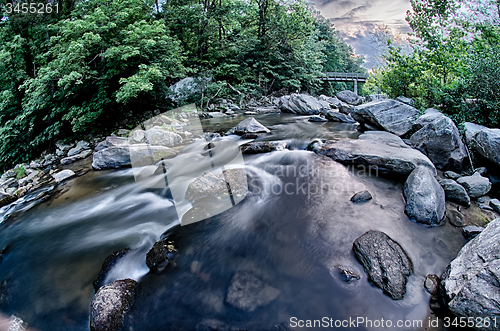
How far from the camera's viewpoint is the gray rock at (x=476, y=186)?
438cm

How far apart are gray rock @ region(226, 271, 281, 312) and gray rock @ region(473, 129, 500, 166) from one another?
541 cm

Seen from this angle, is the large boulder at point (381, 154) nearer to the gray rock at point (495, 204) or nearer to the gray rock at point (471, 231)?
the gray rock at point (495, 204)

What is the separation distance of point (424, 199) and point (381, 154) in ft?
4.97

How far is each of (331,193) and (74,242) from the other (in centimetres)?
484

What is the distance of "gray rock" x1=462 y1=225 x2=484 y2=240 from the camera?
3467 mm

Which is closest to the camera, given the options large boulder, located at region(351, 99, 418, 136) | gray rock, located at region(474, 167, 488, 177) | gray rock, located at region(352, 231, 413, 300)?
gray rock, located at region(352, 231, 413, 300)

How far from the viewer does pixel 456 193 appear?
4.27m

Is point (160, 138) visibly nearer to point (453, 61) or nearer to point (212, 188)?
point (212, 188)

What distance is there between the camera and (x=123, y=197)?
5.38 metres

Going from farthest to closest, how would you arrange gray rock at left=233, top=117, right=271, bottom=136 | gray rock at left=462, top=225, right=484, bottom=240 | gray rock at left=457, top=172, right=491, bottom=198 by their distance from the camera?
gray rock at left=233, top=117, right=271, bottom=136, gray rock at left=457, top=172, right=491, bottom=198, gray rock at left=462, top=225, right=484, bottom=240

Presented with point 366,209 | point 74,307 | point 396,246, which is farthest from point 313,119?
point 74,307

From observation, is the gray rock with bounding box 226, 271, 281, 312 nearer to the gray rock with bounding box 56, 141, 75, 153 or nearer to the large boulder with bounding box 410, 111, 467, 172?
the large boulder with bounding box 410, 111, 467, 172

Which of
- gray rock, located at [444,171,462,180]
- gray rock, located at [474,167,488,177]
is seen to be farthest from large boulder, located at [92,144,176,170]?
gray rock, located at [474,167,488,177]

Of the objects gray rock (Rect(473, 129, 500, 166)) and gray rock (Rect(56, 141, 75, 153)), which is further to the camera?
gray rock (Rect(56, 141, 75, 153))
